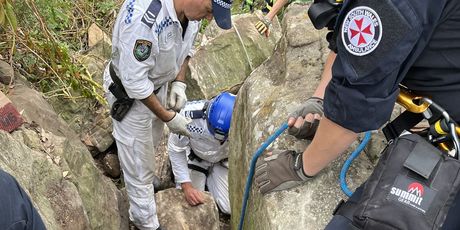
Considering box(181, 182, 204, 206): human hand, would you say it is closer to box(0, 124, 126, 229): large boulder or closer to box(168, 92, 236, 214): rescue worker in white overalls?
box(168, 92, 236, 214): rescue worker in white overalls

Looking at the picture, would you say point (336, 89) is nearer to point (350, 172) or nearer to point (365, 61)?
point (365, 61)

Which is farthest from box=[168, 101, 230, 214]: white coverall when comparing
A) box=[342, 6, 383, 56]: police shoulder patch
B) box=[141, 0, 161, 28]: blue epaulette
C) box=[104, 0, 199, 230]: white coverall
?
box=[342, 6, 383, 56]: police shoulder patch

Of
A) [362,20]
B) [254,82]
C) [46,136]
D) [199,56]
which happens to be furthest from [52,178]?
[199,56]

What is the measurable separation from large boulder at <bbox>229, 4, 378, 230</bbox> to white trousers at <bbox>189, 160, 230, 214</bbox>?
1.60 m

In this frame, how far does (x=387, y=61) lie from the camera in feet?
5.42

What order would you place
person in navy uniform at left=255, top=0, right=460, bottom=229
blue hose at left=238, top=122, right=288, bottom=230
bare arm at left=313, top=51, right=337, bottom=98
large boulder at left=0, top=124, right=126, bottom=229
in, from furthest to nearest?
1. large boulder at left=0, top=124, right=126, bottom=229
2. bare arm at left=313, top=51, right=337, bottom=98
3. blue hose at left=238, top=122, right=288, bottom=230
4. person in navy uniform at left=255, top=0, right=460, bottom=229

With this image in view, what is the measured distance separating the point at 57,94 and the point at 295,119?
2953 millimetres

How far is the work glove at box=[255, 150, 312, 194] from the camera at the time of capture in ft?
7.94

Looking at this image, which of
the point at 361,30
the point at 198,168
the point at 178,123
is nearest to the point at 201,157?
the point at 198,168

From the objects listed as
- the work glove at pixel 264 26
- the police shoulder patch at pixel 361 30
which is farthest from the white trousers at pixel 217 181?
the police shoulder patch at pixel 361 30

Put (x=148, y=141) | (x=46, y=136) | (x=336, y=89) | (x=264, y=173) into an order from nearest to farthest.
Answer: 1. (x=336, y=89)
2. (x=264, y=173)
3. (x=46, y=136)
4. (x=148, y=141)

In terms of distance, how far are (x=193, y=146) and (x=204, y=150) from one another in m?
0.11

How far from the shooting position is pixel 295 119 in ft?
8.36

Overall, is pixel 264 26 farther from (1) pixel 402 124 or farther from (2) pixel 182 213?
(1) pixel 402 124
